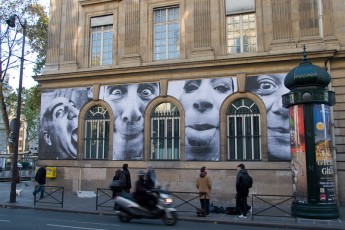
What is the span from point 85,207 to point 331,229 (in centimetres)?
888

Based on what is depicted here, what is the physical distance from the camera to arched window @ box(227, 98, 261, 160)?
55.0ft

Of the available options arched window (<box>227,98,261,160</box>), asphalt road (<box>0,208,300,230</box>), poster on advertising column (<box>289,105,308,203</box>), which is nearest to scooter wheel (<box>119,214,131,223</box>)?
asphalt road (<box>0,208,300,230</box>)

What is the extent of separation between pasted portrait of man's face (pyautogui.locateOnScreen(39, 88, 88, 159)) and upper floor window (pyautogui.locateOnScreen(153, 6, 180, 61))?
458 centimetres

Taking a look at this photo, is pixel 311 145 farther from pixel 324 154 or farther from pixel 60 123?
pixel 60 123

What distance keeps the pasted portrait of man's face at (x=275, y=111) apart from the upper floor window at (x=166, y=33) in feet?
14.3

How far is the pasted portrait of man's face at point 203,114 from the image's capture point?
1719 cm

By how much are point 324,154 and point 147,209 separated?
5849 mm

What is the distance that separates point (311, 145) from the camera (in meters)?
12.1

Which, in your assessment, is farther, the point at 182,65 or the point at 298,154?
the point at 182,65

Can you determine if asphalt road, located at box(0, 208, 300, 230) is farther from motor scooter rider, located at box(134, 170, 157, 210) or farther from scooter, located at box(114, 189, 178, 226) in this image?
motor scooter rider, located at box(134, 170, 157, 210)

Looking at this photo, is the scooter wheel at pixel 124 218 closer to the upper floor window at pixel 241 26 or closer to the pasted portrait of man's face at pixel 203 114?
the pasted portrait of man's face at pixel 203 114

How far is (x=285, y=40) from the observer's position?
54.9ft

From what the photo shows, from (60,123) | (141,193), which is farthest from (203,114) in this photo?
(60,123)

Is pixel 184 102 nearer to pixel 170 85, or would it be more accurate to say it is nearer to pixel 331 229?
pixel 170 85
